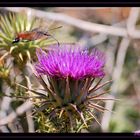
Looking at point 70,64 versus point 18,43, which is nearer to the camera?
point 70,64

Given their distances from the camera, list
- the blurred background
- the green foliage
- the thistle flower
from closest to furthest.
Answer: the thistle flower, the green foliage, the blurred background

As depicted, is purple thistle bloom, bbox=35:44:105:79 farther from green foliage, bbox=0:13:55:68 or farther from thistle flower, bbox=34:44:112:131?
green foliage, bbox=0:13:55:68

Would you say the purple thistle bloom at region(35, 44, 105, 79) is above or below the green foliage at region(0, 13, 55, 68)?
below

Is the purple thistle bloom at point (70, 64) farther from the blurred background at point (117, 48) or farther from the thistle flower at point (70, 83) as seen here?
the blurred background at point (117, 48)

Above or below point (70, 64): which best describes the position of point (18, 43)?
above

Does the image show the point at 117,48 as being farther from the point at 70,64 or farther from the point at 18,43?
the point at 70,64

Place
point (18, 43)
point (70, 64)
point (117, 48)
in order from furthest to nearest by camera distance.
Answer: point (117, 48), point (18, 43), point (70, 64)

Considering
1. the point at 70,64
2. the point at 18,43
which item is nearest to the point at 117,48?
the point at 18,43

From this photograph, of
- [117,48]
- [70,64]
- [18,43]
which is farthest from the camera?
[117,48]

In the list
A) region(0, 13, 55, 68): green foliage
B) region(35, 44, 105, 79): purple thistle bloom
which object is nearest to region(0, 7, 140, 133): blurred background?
region(0, 13, 55, 68): green foliage
